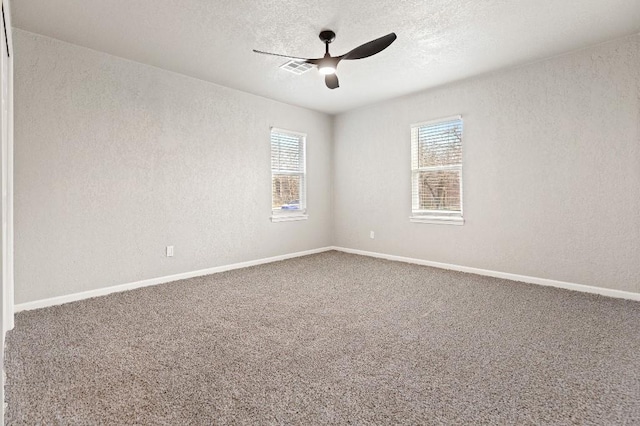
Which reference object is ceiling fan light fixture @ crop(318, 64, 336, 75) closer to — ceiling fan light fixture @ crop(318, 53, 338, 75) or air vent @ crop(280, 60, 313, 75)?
ceiling fan light fixture @ crop(318, 53, 338, 75)

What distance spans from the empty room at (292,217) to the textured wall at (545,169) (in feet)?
0.07

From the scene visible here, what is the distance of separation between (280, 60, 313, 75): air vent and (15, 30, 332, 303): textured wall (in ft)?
3.74

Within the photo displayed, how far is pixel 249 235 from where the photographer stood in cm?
502

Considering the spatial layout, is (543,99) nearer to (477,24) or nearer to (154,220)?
(477,24)

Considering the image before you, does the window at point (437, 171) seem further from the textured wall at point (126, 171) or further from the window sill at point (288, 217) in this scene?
the textured wall at point (126, 171)

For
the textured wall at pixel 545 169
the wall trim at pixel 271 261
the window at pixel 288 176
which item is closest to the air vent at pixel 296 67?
the window at pixel 288 176

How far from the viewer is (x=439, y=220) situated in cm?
485

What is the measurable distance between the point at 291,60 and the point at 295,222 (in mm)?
2708

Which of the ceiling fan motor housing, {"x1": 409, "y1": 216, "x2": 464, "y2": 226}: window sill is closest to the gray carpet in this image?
{"x1": 409, "y1": 216, "x2": 464, "y2": 226}: window sill

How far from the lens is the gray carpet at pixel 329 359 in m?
1.66

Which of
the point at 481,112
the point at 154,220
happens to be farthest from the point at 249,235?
the point at 481,112

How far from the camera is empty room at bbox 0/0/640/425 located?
1.88 metres

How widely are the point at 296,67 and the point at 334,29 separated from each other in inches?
37.3

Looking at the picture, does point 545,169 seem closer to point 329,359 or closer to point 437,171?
point 437,171
